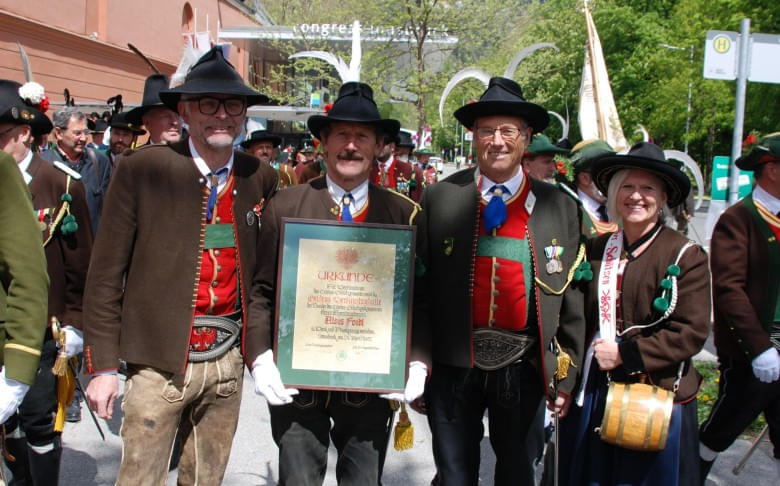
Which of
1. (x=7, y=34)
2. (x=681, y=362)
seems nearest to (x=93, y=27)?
(x=7, y=34)

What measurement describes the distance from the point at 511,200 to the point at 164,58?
25179 millimetres

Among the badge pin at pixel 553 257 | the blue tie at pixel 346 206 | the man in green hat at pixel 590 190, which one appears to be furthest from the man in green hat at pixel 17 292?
the man in green hat at pixel 590 190

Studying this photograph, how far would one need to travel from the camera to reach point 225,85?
298 centimetres

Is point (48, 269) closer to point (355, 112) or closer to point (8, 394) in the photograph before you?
point (8, 394)

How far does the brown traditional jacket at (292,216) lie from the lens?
2.87 meters

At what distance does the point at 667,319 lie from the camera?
9.96 ft

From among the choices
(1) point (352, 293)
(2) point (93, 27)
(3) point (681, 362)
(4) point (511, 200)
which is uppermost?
(2) point (93, 27)

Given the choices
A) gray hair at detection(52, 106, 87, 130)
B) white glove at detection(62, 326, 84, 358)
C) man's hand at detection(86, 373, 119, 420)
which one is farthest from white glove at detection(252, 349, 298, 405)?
gray hair at detection(52, 106, 87, 130)

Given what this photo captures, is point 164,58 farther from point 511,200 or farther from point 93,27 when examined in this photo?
point 511,200

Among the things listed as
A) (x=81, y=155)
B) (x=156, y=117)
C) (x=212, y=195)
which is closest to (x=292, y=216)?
(x=212, y=195)

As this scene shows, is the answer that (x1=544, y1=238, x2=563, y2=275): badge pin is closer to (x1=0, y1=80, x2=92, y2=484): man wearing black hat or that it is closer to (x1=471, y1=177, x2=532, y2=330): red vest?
(x1=471, y1=177, x2=532, y2=330): red vest

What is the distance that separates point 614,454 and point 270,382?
1686 mm

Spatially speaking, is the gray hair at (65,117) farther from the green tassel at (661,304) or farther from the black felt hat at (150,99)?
the green tassel at (661,304)

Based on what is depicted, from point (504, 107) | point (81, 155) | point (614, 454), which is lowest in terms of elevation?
point (614, 454)
